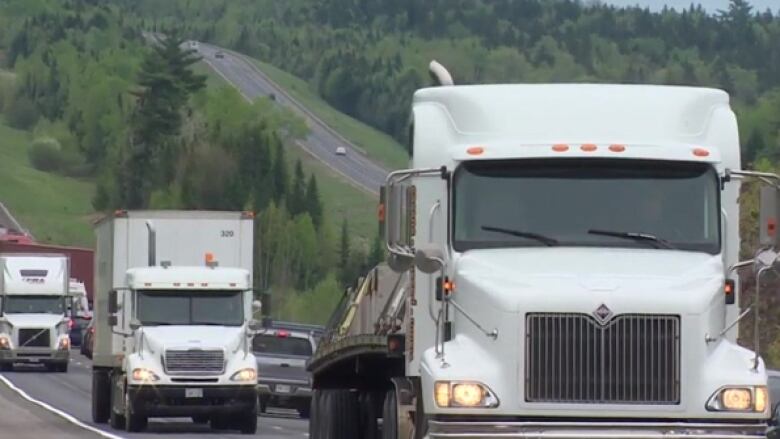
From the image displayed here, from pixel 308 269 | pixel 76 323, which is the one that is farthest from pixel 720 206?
pixel 308 269

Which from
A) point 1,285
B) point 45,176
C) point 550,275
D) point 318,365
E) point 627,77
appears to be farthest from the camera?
point 45,176

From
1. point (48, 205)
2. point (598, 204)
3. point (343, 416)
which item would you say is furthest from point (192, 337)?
point (48, 205)

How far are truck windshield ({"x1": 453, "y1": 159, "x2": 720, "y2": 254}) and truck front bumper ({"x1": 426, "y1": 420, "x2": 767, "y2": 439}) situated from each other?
1.52 m

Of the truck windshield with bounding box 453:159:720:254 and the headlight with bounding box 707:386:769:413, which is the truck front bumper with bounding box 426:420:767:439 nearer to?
the headlight with bounding box 707:386:769:413

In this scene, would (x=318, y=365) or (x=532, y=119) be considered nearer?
(x=532, y=119)

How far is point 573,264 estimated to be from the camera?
15875 mm

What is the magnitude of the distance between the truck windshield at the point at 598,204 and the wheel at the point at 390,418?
7.41 feet

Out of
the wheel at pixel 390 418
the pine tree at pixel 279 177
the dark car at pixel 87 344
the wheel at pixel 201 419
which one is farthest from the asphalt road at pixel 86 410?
the pine tree at pixel 279 177

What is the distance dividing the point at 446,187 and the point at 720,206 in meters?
2.04

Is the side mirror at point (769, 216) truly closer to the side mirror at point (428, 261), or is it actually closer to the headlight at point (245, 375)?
the side mirror at point (428, 261)

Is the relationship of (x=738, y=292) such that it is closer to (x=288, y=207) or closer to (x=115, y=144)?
(x=288, y=207)

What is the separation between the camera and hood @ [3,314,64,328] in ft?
204

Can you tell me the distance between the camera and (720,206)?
1633 cm

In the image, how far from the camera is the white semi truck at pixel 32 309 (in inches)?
2454
